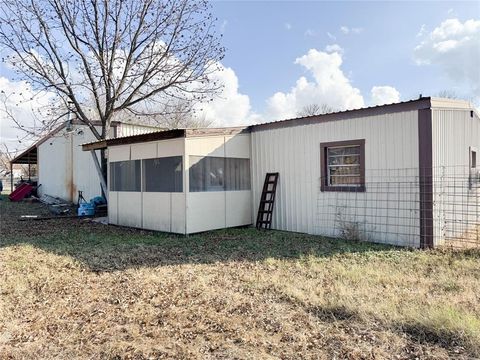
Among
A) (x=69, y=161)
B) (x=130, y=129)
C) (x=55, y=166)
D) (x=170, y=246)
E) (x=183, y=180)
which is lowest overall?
(x=170, y=246)

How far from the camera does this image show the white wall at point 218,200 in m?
8.88

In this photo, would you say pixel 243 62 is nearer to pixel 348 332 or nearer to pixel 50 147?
pixel 50 147

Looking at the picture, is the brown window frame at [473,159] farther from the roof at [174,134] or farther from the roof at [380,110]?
the roof at [174,134]

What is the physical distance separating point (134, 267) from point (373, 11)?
27.6ft

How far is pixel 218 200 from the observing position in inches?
375

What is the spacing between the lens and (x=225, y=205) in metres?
9.70

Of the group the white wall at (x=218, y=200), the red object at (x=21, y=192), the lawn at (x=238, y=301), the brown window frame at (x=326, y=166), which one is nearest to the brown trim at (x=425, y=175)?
the lawn at (x=238, y=301)

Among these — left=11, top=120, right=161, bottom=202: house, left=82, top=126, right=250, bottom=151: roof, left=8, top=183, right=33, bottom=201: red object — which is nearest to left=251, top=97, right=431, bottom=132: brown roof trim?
left=82, top=126, right=250, bottom=151: roof

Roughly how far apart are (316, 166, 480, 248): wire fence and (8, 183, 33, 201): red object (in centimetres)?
1735

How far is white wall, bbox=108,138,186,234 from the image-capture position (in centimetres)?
899

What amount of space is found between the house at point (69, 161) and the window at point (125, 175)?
13.2ft

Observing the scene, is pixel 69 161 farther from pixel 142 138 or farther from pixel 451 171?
pixel 451 171

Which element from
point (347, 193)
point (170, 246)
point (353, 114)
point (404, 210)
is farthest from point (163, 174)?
point (404, 210)

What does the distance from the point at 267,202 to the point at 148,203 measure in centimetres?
314
